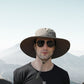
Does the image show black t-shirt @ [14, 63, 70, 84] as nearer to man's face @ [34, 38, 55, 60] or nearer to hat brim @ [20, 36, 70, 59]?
man's face @ [34, 38, 55, 60]

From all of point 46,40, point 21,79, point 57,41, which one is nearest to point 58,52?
→ point 57,41

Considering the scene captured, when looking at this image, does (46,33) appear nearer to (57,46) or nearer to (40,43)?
(40,43)

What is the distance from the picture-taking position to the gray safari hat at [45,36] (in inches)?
253

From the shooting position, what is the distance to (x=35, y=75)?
251 inches

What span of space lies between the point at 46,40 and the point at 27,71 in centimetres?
103

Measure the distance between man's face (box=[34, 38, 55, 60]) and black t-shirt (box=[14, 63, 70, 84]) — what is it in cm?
46

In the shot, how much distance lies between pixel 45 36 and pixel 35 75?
1122mm

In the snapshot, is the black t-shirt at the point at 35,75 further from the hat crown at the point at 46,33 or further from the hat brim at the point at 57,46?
the hat crown at the point at 46,33

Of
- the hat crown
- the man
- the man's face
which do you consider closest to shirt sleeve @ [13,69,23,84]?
the man

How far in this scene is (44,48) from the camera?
630cm

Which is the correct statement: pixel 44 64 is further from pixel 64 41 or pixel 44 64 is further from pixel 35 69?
pixel 64 41

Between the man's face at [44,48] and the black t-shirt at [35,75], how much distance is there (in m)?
0.46

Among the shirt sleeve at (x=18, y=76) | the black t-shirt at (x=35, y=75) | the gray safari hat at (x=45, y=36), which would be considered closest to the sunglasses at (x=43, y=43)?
the gray safari hat at (x=45, y=36)

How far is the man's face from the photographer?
629 cm
